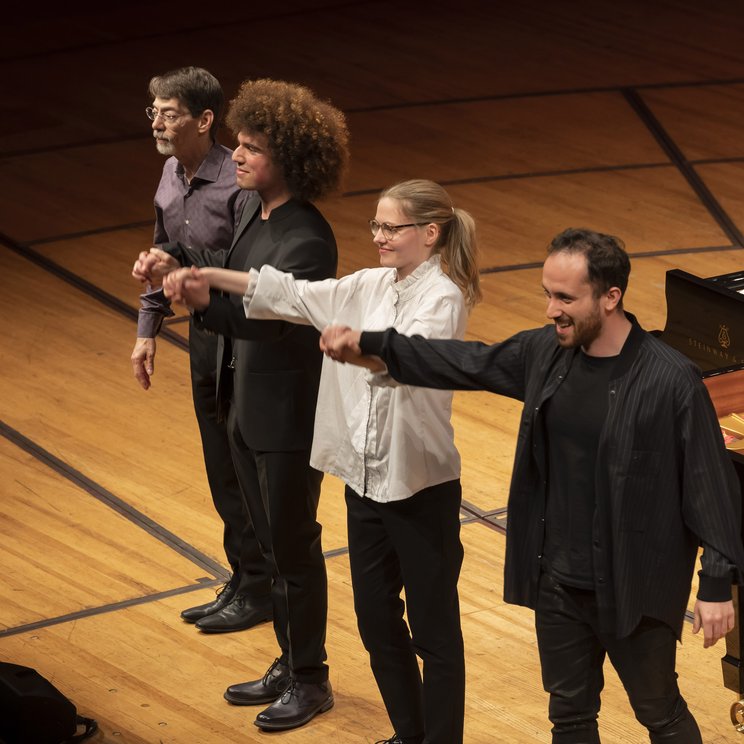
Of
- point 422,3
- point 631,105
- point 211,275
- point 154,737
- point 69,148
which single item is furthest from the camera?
point 422,3

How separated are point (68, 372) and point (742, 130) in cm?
496

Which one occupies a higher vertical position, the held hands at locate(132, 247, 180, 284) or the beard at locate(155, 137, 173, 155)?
the beard at locate(155, 137, 173, 155)

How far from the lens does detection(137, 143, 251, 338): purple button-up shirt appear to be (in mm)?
4215

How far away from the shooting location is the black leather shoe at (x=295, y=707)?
3971 mm

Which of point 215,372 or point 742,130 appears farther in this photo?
point 742,130

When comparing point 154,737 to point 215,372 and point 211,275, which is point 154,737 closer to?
point 215,372

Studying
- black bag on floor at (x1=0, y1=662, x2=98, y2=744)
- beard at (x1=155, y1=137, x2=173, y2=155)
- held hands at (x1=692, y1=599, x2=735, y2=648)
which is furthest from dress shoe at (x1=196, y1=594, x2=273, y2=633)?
held hands at (x1=692, y1=599, x2=735, y2=648)

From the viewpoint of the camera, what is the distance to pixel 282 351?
3746mm

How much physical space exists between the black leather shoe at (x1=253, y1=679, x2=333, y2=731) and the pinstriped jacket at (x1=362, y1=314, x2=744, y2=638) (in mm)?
1115

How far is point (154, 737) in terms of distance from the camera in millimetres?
3953

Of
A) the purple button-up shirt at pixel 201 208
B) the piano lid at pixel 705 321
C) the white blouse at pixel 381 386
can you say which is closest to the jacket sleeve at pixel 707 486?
the white blouse at pixel 381 386

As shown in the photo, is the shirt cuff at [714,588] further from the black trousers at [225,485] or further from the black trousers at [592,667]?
the black trousers at [225,485]

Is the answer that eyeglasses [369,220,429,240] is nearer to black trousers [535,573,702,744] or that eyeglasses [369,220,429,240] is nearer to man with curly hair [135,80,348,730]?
man with curly hair [135,80,348,730]

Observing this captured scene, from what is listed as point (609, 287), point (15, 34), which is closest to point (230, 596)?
point (609, 287)
